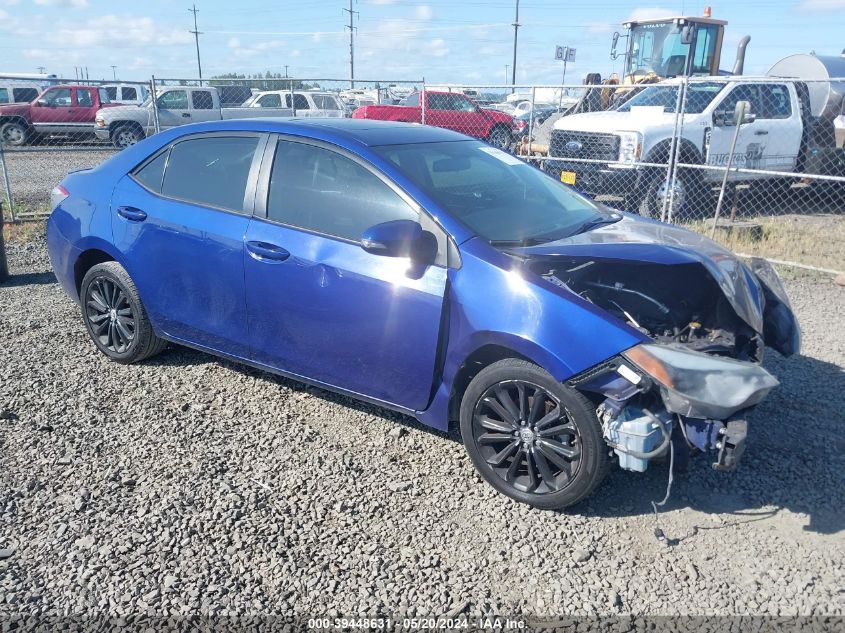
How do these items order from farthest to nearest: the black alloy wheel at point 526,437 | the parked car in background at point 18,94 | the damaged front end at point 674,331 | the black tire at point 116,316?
the parked car in background at point 18,94
the black tire at point 116,316
the black alloy wheel at point 526,437
the damaged front end at point 674,331

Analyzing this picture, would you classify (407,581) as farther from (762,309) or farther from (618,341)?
(762,309)

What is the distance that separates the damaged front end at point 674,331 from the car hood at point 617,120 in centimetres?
686

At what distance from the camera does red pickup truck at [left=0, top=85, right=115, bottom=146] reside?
69.9 feet

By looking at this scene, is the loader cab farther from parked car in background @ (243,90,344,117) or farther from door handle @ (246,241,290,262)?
door handle @ (246,241,290,262)

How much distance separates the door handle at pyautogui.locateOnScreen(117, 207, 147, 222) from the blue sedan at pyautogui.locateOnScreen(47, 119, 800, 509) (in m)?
0.02

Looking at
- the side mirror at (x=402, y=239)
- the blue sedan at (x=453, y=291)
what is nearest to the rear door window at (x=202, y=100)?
the blue sedan at (x=453, y=291)

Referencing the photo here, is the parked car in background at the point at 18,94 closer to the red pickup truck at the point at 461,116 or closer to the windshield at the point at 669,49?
the red pickup truck at the point at 461,116

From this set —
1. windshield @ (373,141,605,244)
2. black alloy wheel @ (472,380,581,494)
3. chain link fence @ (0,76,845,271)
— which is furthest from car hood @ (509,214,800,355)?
chain link fence @ (0,76,845,271)

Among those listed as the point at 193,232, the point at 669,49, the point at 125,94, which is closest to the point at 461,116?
the point at 669,49

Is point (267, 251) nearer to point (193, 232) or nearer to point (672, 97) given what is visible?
point (193, 232)

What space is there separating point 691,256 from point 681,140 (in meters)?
7.85

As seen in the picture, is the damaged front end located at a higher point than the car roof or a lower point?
lower

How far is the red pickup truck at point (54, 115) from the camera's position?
21.3m

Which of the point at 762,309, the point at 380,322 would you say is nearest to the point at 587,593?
the point at 380,322
